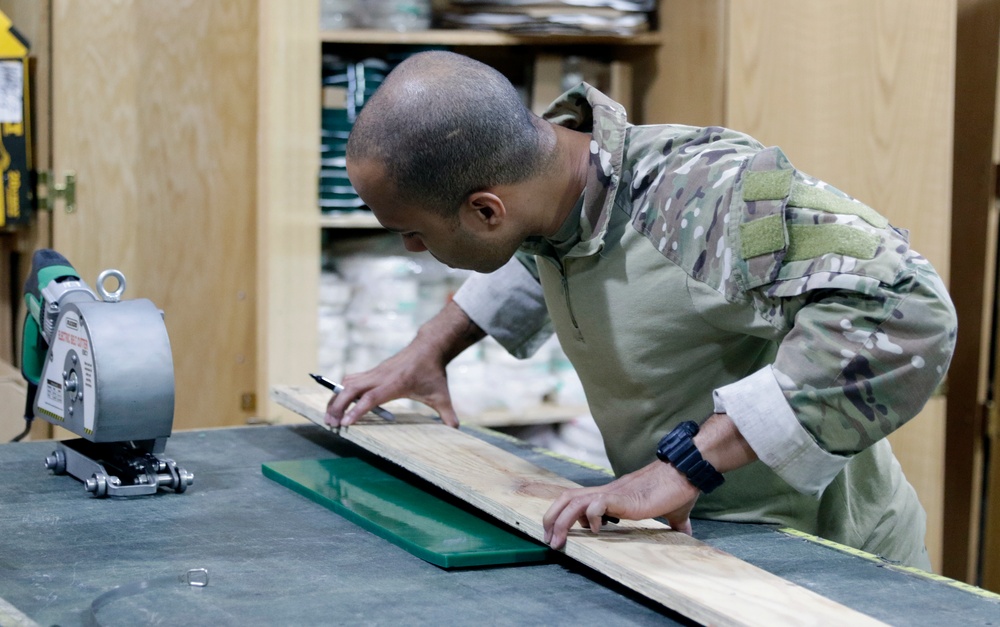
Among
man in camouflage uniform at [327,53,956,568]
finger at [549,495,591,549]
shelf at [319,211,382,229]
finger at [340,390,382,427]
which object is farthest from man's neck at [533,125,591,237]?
shelf at [319,211,382,229]

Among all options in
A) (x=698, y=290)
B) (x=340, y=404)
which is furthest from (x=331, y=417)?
(x=698, y=290)

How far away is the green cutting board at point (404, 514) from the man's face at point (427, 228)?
0.31 meters

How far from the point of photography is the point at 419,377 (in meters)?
1.83

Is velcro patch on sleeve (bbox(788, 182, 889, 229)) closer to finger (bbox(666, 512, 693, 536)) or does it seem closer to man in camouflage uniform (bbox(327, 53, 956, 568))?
man in camouflage uniform (bbox(327, 53, 956, 568))

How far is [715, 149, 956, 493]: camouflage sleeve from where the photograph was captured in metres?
1.20

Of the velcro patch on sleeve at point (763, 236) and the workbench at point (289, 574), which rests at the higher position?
the velcro patch on sleeve at point (763, 236)

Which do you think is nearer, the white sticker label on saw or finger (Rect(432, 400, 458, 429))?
the white sticker label on saw

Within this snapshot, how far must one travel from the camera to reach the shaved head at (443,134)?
1.35 m

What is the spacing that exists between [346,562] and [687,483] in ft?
1.22

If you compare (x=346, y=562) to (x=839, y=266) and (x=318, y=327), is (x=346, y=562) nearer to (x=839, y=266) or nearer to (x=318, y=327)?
(x=839, y=266)

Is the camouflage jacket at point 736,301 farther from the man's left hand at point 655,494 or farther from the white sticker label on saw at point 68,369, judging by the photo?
the white sticker label on saw at point 68,369

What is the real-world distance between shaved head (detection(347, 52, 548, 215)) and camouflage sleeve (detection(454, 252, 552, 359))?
0.43m

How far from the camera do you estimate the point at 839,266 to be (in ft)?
3.96

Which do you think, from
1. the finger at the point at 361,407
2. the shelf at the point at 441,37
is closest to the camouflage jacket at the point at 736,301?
the finger at the point at 361,407
